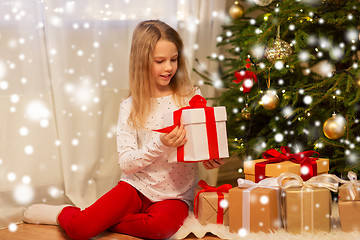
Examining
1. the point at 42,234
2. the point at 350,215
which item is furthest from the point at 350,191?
the point at 42,234

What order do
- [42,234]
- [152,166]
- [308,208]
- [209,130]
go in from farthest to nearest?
1. [152,166]
2. [42,234]
3. [209,130]
4. [308,208]

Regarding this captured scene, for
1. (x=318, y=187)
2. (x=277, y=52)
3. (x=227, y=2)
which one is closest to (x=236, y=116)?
(x=277, y=52)

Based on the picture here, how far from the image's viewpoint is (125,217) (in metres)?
1.70

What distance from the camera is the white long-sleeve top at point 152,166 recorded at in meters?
1.75

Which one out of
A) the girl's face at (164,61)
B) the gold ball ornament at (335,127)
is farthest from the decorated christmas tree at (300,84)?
the girl's face at (164,61)

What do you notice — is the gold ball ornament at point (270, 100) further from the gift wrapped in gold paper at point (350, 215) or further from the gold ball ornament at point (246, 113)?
the gift wrapped in gold paper at point (350, 215)

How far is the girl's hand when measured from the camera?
1.56m

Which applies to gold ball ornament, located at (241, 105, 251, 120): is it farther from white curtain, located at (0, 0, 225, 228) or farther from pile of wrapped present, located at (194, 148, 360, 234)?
white curtain, located at (0, 0, 225, 228)

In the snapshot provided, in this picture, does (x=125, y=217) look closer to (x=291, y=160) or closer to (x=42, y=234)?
(x=42, y=234)

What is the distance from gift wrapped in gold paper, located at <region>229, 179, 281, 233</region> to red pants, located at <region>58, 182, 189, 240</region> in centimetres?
25

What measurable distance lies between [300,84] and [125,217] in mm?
957

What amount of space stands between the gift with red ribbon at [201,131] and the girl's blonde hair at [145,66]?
26cm

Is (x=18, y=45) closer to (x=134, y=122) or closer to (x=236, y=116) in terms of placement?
(x=134, y=122)

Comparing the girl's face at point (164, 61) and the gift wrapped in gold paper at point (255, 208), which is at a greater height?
the girl's face at point (164, 61)
